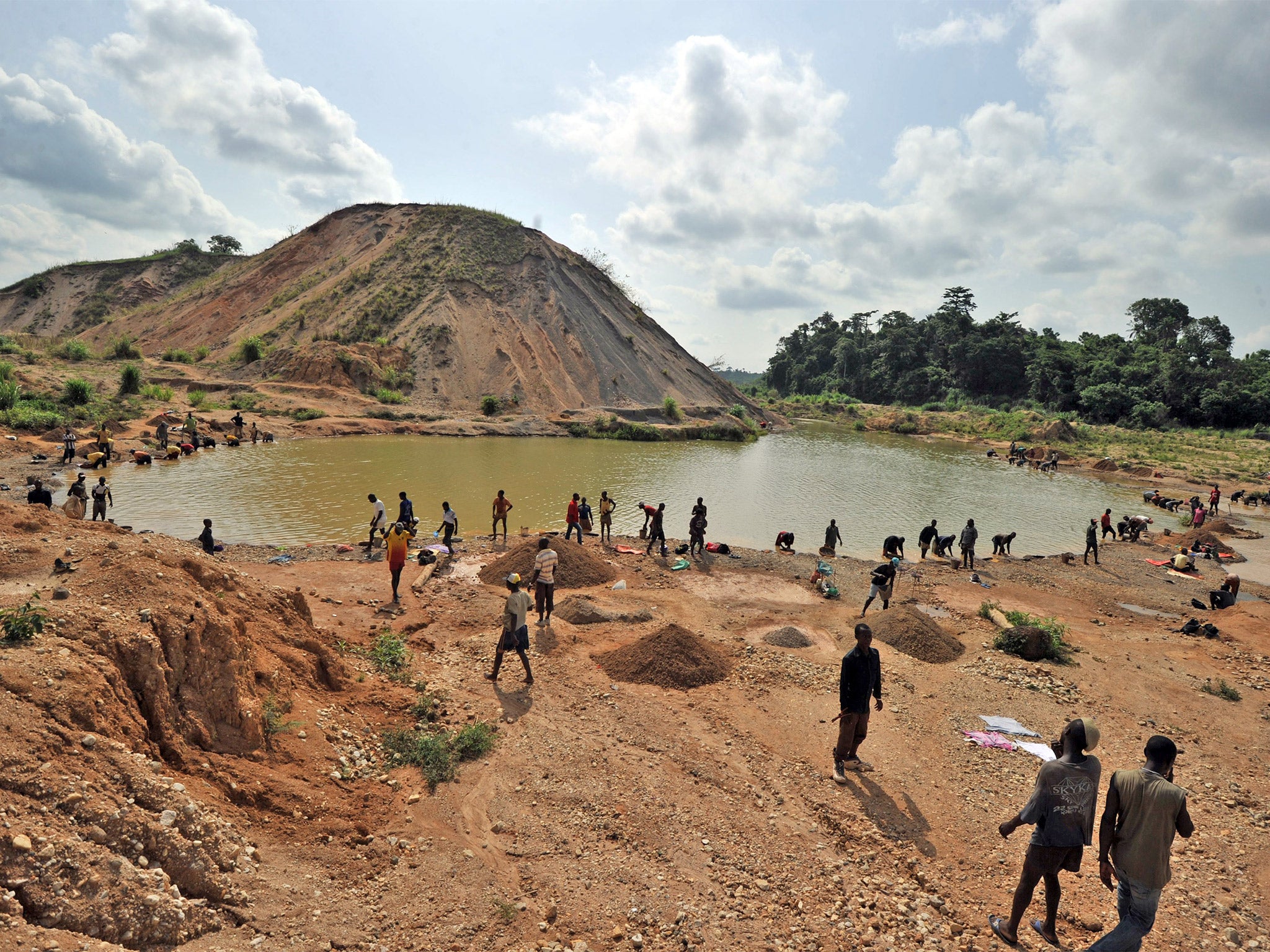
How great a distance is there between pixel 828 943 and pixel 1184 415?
7676 cm

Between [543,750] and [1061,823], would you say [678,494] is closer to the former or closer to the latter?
[543,750]

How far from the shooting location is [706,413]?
192 feet

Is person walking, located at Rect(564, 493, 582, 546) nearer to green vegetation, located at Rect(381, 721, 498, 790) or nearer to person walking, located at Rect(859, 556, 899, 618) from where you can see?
person walking, located at Rect(859, 556, 899, 618)

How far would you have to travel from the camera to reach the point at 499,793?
6324 millimetres

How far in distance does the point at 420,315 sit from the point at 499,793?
5557cm

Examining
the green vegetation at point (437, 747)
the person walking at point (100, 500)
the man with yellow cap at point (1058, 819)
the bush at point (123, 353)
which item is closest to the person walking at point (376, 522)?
the person walking at point (100, 500)

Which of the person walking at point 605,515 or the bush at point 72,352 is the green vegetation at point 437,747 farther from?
the bush at point 72,352

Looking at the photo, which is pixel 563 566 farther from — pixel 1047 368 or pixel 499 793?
pixel 1047 368

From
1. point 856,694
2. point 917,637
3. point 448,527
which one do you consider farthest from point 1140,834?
point 448,527

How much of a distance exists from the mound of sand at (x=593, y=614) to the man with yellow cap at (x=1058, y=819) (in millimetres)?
7327

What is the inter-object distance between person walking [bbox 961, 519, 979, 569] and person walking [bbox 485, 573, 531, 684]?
45.4 ft

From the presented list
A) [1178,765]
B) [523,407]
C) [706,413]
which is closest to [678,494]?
[1178,765]

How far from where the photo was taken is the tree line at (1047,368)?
61.5 meters

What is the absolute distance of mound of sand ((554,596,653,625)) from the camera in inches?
459
